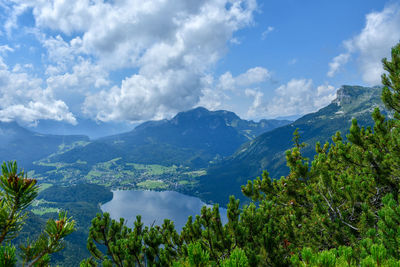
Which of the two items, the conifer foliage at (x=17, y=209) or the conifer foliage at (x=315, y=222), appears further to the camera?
the conifer foliage at (x=315, y=222)

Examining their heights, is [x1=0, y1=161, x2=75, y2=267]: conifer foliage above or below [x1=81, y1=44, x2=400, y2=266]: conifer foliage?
above

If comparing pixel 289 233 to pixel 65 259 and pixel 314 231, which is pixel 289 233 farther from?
pixel 65 259

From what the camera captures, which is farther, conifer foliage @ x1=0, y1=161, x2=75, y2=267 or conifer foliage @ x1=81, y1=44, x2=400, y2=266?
conifer foliage @ x1=81, y1=44, x2=400, y2=266

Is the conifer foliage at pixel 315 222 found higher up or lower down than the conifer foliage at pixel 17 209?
lower down

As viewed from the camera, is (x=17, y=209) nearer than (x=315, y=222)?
Yes

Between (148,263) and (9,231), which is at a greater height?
(9,231)

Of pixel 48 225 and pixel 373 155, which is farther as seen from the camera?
pixel 373 155

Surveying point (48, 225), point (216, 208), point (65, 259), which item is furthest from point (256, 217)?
point (65, 259)

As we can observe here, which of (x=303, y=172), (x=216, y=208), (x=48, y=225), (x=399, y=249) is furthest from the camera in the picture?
(x=303, y=172)

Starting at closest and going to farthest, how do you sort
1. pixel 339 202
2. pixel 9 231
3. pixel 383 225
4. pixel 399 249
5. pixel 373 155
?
pixel 9 231, pixel 399 249, pixel 383 225, pixel 373 155, pixel 339 202

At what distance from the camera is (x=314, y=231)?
704cm

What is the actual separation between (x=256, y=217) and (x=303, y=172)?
2782 mm

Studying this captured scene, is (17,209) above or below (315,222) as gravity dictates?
above

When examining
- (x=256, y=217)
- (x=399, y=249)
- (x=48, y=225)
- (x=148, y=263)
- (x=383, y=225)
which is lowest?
(x=148, y=263)
